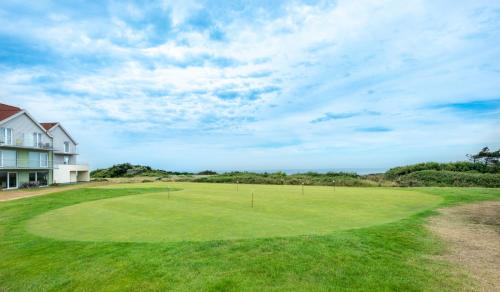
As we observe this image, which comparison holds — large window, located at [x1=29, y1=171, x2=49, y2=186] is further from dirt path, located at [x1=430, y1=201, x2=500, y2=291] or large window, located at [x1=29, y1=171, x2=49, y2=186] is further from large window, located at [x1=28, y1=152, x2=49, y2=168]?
dirt path, located at [x1=430, y1=201, x2=500, y2=291]

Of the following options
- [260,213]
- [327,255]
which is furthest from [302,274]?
[260,213]

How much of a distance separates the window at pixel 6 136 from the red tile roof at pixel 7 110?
4.11ft

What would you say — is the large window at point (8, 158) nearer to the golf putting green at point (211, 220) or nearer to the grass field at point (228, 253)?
the golf putting green at point (211, 220)

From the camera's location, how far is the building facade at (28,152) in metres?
30.5

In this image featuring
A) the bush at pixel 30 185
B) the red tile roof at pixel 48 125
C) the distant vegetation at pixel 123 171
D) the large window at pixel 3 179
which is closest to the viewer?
the large window at pixel 3 179

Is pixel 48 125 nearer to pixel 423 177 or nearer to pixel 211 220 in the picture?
pixel 211 220

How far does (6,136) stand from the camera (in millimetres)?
30609

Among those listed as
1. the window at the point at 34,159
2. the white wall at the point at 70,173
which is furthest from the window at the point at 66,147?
the window at the point at 34,159

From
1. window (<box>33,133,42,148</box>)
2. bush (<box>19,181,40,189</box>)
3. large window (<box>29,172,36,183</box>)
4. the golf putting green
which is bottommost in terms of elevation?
bush (<box>19,181,40,189</box>)

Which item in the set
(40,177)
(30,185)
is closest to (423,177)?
(30,185)

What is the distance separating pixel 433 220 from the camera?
31.3 feet

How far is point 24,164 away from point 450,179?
1688 inches

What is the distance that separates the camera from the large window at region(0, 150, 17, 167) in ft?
98.2

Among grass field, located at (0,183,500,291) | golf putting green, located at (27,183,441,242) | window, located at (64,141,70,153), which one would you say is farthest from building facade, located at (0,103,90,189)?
grass field, located at (0,183,500,291)
